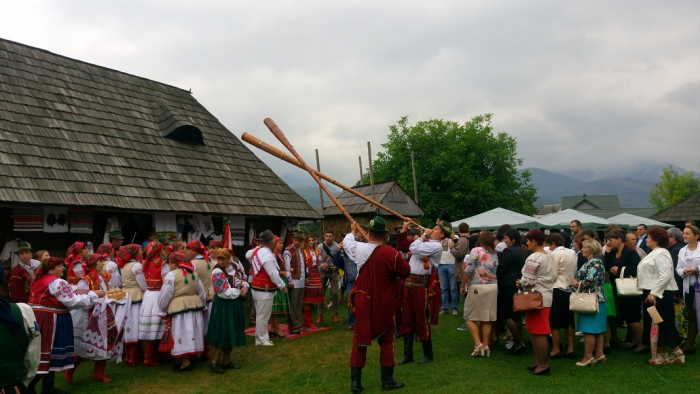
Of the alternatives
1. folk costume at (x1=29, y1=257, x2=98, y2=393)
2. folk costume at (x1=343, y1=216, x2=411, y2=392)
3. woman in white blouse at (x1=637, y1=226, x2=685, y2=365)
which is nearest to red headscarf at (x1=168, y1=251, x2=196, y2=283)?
folk costume at (x1=29, y1=257, x2=98, y2=393)

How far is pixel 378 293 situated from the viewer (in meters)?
5.86

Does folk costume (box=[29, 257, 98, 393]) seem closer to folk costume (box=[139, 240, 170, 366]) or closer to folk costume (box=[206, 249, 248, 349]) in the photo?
folk costume (box=[139, 240, 170, 366])

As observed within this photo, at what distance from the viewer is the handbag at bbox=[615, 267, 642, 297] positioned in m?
7.01

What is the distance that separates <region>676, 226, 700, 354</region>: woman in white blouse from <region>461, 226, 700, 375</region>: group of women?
0.01 m

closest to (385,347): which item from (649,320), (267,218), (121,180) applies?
(649,320)

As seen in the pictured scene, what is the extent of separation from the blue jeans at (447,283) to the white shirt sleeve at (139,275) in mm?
6044

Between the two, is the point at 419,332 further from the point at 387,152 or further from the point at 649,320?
the point at 387,152

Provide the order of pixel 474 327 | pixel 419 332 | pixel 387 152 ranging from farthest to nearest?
pixel 387 152, pixel 474 327, pixel 419 332

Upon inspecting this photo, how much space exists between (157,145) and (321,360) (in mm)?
7729

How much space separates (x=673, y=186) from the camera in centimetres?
5200

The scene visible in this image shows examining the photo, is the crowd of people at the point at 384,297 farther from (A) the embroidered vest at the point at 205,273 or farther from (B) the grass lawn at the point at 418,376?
(B) the grass lawn at the point at 418,376

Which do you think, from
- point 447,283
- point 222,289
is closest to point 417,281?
point 222,289

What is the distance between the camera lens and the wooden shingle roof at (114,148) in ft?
31.7

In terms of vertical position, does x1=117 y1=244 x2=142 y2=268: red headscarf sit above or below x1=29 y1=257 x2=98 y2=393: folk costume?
above
